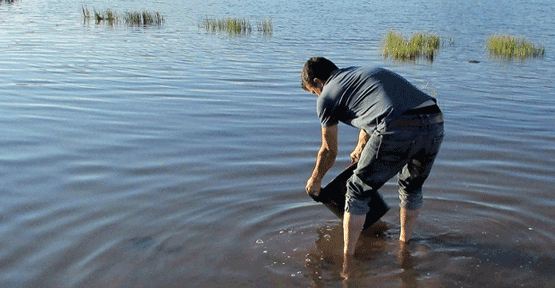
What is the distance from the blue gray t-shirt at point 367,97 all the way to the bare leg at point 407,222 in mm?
1033

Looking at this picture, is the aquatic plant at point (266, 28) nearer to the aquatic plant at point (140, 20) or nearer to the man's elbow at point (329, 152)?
the aquatic plant at point (140, 20)

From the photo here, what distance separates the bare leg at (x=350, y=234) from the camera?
494 cm

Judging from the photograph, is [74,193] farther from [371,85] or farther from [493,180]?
[493,180]

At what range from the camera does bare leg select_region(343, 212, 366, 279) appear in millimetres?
4938

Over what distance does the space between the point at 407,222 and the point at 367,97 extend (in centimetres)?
141

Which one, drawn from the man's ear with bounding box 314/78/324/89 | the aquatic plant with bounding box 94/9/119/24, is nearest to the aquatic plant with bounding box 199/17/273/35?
the aquatic plant with bounding box 94/9/119/24

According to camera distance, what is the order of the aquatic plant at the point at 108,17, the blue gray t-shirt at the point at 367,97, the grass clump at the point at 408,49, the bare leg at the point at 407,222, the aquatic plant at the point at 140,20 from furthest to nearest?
1. the aquatic plant at the point at 108,17
2. the aquatic plant at the point at 140,20
3. the grass clump at the point at 408,49
4. the bare leg at the point at 407,222
5. the blue gray t-shirt at the point at 367,97

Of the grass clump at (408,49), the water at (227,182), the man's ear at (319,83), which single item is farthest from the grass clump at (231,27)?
the man's ear at (319,83)

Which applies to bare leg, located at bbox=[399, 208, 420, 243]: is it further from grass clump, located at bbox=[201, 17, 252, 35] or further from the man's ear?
grass clump, located at bbox=[201, 17, 252, 35]

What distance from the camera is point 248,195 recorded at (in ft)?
21.6

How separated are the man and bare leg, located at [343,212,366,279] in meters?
0.11

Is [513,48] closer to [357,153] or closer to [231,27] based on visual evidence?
[231,27]

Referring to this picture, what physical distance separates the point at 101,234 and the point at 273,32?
21760 mm

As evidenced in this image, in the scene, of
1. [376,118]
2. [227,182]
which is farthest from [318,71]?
[227,182]
